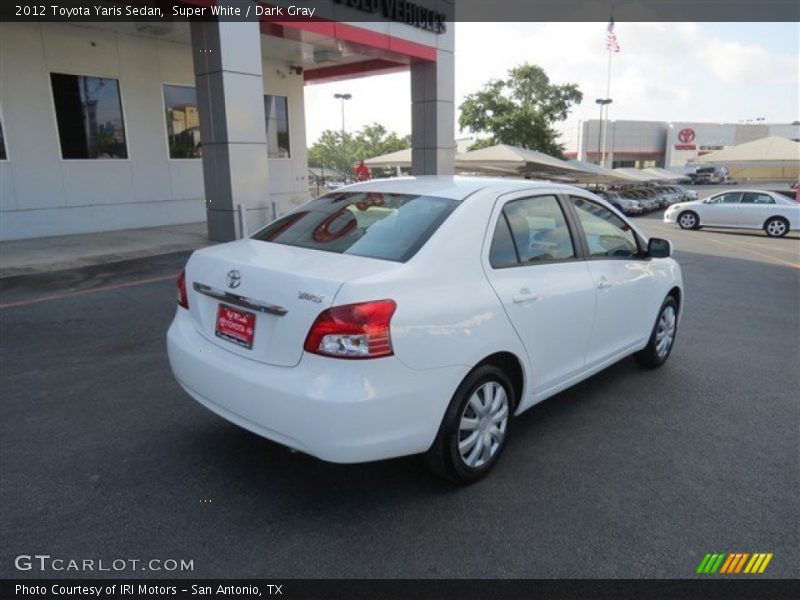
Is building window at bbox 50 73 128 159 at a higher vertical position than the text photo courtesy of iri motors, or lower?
higher

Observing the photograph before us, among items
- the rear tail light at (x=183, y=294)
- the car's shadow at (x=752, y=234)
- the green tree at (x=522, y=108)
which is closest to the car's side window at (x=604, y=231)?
the rear tail light at (x=183, y=294)

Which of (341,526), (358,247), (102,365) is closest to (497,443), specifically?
(341,526)

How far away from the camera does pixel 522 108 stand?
149ft

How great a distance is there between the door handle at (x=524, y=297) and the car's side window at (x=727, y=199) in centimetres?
1931

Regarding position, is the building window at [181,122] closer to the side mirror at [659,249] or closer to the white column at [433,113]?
the white column at [433,113]

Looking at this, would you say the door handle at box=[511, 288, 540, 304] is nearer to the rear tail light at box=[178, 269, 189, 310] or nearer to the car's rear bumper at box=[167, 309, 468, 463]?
the car's rear bumper at box=[167, 309, 468, 463]

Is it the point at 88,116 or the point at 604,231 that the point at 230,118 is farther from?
the point at 604,231

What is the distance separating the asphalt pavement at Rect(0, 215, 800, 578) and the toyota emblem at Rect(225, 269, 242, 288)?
1093 mm

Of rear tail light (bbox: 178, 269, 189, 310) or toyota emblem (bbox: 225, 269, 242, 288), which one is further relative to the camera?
rear tail light (bbox: 178, 269, 189, 310)

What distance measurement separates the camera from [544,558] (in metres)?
2.63

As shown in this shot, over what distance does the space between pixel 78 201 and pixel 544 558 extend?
1365 cm

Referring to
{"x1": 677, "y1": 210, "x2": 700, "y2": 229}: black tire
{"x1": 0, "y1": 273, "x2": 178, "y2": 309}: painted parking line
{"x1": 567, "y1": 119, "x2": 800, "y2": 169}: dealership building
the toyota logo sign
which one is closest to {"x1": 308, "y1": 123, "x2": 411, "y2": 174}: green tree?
{"x1": 567, "y1": 119, "x2": 800, "y2": 169}: dealership building

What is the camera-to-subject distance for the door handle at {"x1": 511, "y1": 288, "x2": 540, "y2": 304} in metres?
3.25
